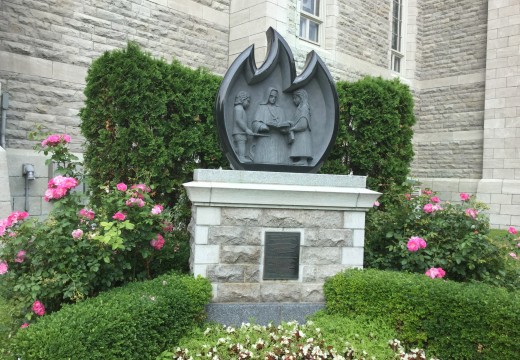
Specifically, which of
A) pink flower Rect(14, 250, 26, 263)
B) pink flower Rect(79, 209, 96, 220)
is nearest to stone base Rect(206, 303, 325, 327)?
pink flower Rect(79, 209, 96, 220)

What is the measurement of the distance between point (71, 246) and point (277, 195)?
201cm

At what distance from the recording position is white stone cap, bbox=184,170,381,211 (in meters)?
4.09

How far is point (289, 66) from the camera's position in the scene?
15.6ft

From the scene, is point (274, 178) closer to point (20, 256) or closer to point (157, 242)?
point (157, 242)

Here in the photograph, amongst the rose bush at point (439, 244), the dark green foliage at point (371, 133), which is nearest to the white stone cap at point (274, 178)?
the rose bush at point (439, 244)

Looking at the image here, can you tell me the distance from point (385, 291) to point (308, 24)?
29.0 feet

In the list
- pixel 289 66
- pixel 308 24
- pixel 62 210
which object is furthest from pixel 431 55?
pixel 62 210

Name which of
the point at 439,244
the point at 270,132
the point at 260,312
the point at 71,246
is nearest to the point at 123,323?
the point at 71,246

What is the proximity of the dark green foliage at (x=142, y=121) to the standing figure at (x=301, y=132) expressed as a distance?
1.38 meters

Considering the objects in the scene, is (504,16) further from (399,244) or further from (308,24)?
(399,244)

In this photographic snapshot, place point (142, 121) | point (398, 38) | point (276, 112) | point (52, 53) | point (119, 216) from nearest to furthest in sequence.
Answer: point (119, 216), point (276, 112), point (142, 121), point (52, 53), point (398, 38)

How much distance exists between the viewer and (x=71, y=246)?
3.75 m

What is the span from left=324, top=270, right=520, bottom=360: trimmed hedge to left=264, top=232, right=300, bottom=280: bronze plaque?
483mm

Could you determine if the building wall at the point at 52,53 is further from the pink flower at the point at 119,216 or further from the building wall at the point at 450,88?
Result: the building wall at the point at 450,88
